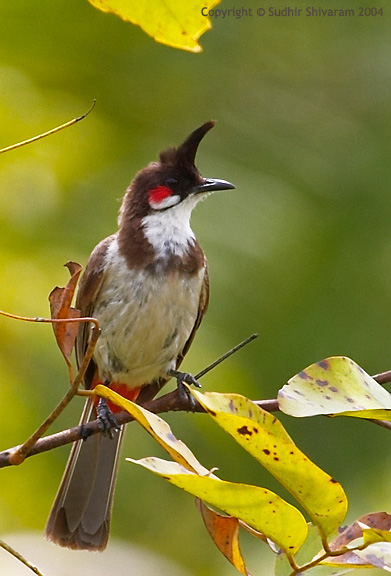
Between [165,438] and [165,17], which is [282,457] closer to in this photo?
[165,438]

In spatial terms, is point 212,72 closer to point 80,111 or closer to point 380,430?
point 80,111

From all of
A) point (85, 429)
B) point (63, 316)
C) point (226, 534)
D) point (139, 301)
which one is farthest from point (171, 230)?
point (226, 534)

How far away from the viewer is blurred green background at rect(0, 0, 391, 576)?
309 cm

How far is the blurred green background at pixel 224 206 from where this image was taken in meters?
3.09

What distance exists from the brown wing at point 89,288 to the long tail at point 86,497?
19cm

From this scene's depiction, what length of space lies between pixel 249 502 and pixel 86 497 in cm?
178

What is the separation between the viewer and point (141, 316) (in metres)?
2.93

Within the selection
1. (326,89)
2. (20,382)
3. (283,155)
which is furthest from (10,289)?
(326,89)

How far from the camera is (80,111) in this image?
3.60 meters

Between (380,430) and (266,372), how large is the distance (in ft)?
2.22

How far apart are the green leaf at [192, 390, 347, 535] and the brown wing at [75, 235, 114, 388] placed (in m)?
1.82

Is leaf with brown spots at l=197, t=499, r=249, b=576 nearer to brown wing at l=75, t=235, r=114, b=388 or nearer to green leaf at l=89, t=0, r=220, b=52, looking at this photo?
green leaf at l=89, t=0, r=220, b=52

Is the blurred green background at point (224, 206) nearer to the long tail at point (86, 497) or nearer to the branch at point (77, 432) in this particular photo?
the long tail at point (86, 497)

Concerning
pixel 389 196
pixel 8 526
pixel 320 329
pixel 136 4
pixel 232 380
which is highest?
pixel 136 4
